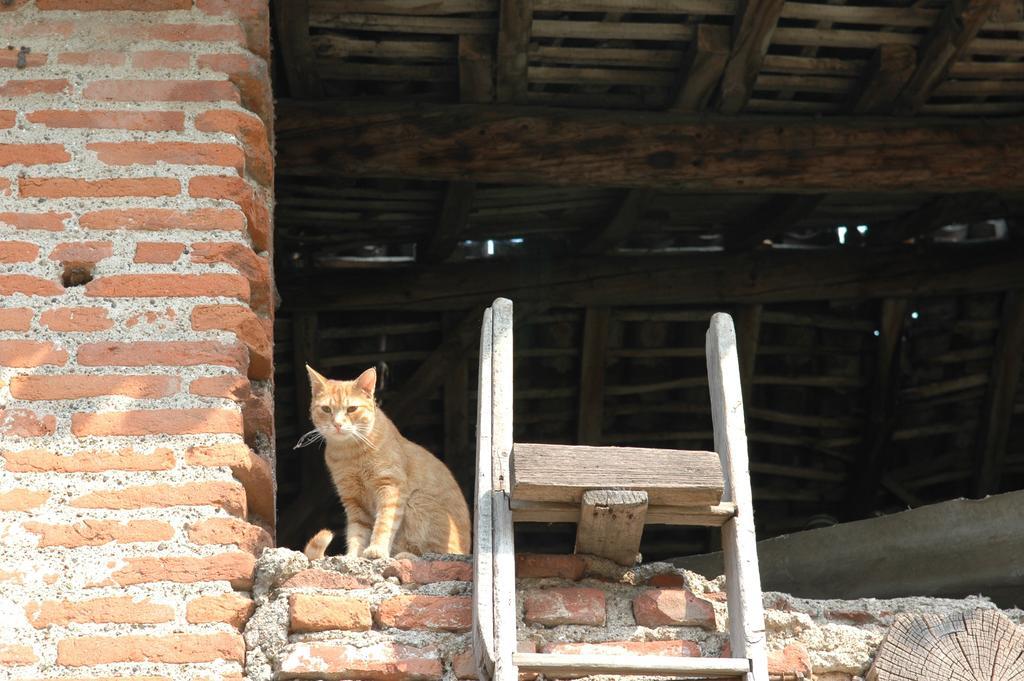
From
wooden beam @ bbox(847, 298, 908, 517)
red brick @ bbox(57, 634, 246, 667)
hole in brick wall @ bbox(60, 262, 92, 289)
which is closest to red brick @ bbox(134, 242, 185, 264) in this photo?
hole in brick wall @ bbox(60, 262, 92, 289)

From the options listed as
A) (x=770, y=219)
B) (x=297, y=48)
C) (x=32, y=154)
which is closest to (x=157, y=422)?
(x=32, y=154)

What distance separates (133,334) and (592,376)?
4504mm

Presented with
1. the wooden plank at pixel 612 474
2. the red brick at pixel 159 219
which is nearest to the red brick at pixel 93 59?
the red brick at pixel 159 219

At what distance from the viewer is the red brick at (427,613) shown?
366cm

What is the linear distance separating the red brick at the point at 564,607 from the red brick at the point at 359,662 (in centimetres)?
31

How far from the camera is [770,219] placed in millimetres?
7219

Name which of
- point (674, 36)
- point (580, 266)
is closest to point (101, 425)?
point (674, 36)

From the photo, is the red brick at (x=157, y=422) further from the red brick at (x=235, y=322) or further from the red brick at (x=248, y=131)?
the red brick at (x=248, y=131)

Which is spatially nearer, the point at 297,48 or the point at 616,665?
the point at 616,665

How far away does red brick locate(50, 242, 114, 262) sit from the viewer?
3.96 metres

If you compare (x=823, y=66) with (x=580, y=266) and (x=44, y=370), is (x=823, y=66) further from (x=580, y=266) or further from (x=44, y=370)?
(x=44, y=370)

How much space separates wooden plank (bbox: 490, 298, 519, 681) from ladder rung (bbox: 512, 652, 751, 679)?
0.05m

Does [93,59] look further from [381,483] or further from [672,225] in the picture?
[672,225]

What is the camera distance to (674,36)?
5391 mm
